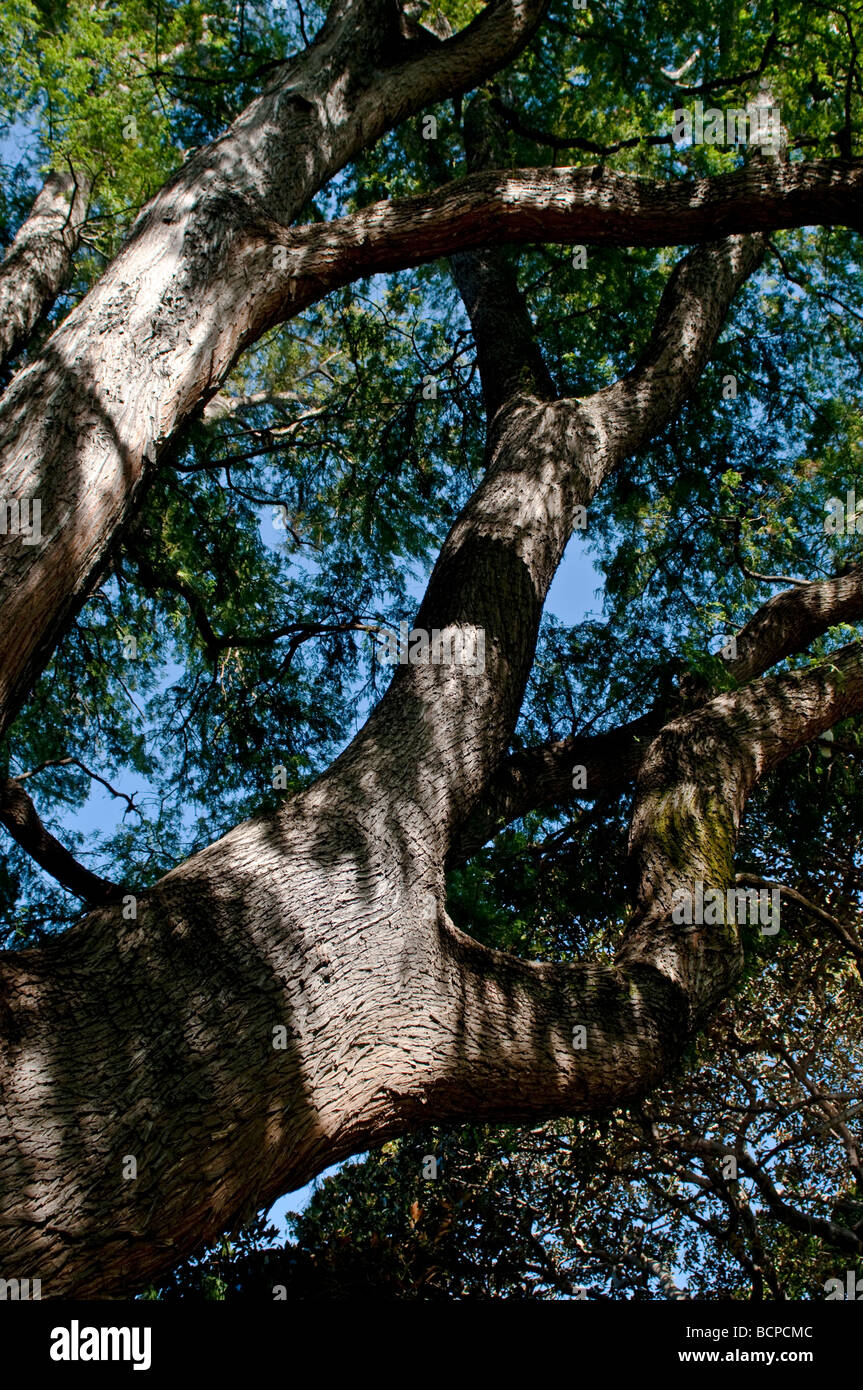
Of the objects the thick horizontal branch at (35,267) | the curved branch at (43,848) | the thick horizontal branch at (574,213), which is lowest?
the curved branch at (43,848)

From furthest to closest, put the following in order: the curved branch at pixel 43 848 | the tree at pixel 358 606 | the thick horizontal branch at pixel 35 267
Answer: the thick horizontal branch at pixel 35 267 < the curved branch at pixel 43 848 < the tree at pixel 358 606

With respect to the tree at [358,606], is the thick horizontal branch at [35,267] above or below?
above

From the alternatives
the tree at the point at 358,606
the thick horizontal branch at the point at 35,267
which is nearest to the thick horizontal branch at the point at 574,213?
the tree at the point at 358,606

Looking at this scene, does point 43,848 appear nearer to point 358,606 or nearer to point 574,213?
point 574,213

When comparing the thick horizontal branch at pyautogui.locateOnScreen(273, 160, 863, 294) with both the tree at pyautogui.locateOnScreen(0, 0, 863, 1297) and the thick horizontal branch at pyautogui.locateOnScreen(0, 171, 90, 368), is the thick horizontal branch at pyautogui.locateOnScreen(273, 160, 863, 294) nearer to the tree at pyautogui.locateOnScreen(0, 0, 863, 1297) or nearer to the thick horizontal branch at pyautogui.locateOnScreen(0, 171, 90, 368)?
the tree at pyautogui.locateOnScreen(0, 0, 863, 1297)

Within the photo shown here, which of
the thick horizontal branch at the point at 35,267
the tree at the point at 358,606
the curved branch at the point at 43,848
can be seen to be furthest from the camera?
the thick horizontal branch at the point at 35,267

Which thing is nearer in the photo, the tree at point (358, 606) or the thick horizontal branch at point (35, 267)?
the tree at point (358, 606)

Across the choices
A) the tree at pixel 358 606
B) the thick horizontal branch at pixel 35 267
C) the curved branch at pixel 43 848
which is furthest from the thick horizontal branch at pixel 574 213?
the thick horizontal branch at pixel 35 267

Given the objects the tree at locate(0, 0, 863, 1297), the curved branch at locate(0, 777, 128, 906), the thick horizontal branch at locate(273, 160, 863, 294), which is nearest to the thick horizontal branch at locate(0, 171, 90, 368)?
the tree at locate(0, 0, 863, 1297)

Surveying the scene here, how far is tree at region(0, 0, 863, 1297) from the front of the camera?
6.60ft

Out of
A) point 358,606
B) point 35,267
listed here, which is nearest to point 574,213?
point 358,606

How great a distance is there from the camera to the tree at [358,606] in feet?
6.60

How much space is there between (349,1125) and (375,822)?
3.04ft

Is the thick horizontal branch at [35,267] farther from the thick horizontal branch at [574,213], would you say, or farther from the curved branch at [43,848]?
the curved branch at [43,848]
